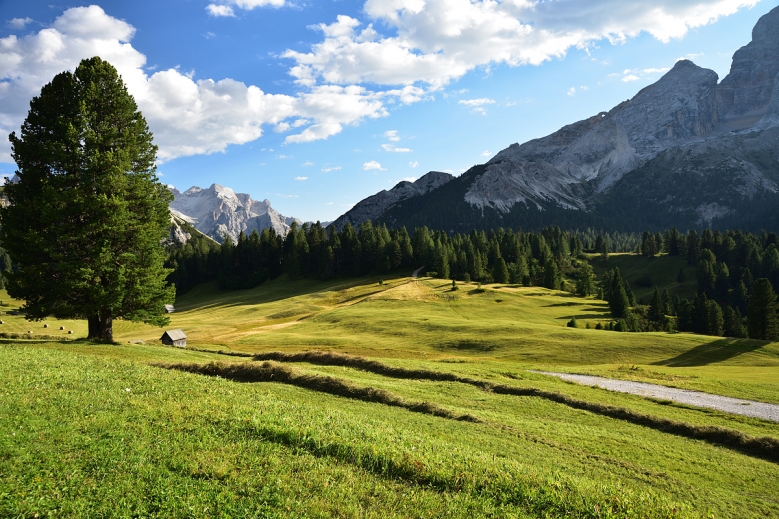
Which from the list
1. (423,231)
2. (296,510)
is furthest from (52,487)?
(423,231)

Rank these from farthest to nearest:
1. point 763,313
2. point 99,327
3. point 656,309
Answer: point 656,309
point 763,313
point 99,327

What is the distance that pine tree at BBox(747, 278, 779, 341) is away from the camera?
7356cm

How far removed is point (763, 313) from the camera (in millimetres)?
74250

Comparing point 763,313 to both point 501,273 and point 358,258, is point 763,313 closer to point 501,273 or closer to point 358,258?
point 501,273

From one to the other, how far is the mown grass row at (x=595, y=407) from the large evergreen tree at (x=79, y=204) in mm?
16283

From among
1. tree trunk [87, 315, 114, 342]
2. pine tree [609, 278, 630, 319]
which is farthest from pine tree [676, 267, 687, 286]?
tree trunk [87, 315, 114, 342]

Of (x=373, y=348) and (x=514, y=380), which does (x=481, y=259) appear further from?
(x=514, y=380)

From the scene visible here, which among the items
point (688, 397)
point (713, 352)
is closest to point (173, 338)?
point (688, 397)

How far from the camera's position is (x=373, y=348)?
61.8 meters

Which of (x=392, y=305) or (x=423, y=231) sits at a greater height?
(x=423, y=231)

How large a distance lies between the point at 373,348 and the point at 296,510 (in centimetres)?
5340

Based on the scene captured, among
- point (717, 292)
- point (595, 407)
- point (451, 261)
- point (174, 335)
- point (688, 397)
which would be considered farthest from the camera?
point (717, 292)

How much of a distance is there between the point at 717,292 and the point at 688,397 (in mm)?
153073

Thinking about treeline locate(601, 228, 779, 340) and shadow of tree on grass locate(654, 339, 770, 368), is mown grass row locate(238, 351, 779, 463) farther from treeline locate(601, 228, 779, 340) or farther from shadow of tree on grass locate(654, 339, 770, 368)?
treeline locate(601, 228, 779, 340)
